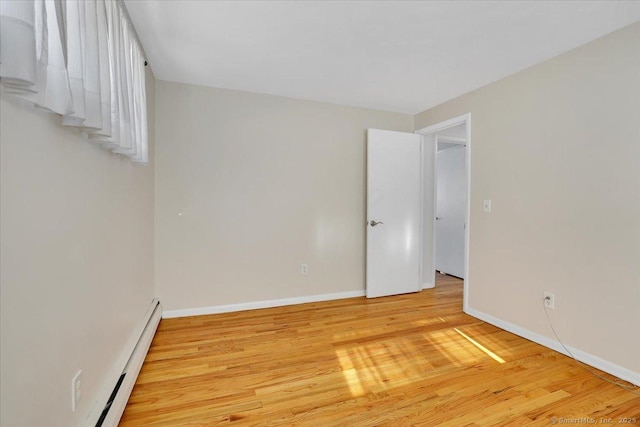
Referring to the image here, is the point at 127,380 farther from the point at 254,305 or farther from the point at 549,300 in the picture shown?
the point at 549,300

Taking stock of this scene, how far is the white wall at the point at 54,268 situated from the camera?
0.80 metres

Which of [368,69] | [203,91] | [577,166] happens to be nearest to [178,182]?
[203,91]

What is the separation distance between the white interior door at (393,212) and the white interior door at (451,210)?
50.7 inches

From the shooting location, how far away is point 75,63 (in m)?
0.99

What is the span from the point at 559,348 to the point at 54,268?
314 cm

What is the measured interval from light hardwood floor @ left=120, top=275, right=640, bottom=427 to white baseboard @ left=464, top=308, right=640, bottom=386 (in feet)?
0.27

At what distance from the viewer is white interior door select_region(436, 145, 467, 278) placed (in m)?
4.66

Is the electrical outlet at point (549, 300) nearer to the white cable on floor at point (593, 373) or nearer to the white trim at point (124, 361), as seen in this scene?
the white cable on floor at point (593, 373)

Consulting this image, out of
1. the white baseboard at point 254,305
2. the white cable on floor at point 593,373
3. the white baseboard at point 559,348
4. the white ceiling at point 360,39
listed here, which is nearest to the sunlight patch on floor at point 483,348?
the white baseboard at point 559,348

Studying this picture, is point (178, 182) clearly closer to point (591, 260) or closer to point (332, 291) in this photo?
point (332, 291)

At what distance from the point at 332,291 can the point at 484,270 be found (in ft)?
5.33

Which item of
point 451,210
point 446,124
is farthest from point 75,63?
point 451,210

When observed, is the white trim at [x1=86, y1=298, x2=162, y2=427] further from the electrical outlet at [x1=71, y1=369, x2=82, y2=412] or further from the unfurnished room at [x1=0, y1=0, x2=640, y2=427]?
the electrical outlet at [x1=71, y1=369, x2=82, y2=412]

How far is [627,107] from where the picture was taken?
190 cm
